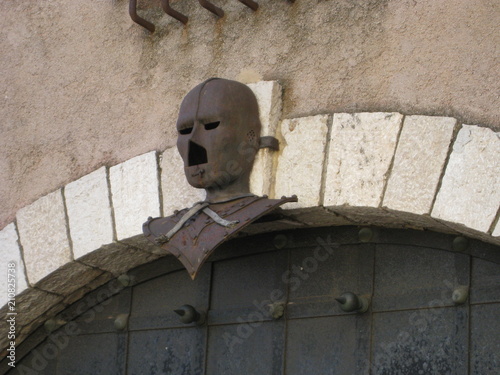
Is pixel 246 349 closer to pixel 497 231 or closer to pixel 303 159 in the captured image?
pixel 303 159

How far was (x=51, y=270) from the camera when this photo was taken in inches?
151

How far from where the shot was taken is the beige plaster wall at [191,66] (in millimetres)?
3131

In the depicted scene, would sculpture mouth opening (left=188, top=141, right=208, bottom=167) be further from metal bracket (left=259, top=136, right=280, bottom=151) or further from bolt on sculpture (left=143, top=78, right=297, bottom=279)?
metal bracket (left=259, top=136, right=280, bottom=151)

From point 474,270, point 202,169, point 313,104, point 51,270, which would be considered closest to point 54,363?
point 51,270

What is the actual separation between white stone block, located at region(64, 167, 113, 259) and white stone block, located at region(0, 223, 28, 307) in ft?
0.96

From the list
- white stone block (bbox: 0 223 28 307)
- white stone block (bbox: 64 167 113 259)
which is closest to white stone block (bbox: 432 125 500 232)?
white stone block (bbox: 64 167 113 259)

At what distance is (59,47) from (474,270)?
208 centimetres

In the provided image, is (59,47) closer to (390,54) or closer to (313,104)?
(313,104)

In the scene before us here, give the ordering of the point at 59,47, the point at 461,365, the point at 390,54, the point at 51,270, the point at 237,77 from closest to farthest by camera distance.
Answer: the point at 461,365, the point at 390,54, the point at 237,77, the point at 51,270, the point at 59,47

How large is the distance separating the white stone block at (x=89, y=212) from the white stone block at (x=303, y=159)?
0.78m

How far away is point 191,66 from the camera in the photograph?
3.74 m

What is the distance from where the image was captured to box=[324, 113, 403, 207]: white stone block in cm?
314

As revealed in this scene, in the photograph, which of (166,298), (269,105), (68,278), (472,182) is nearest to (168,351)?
(166,298)

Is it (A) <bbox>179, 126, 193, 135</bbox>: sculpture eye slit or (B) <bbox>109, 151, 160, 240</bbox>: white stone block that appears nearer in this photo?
(A) <bbox>179, 126, 193, 135</bbox>: sculpture eye slit
